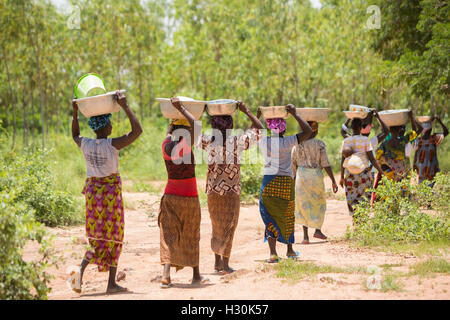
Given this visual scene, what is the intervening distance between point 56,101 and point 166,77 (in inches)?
215

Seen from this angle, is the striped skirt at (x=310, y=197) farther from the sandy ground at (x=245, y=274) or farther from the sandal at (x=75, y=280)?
the sandal at (x=75, y=280)

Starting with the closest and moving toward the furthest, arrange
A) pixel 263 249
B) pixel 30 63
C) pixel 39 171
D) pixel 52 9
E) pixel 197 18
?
1. pixel 263 249
2. pixel 39 171
3. pixel 52 9
4. pixel 30 63
5. pixel 197 18

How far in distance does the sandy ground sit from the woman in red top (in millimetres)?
334

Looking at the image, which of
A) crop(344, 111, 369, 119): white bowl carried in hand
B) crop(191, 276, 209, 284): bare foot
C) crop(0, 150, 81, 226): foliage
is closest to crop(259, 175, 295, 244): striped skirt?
crop(191, 276, 209, 284): bare foot

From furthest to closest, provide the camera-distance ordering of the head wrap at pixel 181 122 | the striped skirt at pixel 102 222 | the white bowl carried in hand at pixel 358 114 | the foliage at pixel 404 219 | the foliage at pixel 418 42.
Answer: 1. the foliage at pixel 418 42
2. the white bowl carried in hand at pixel 358 114
3. the foliage at pixel 404 219
4. the head wrap at pixel 181 122
5. the striped skirt at pixel 102 222

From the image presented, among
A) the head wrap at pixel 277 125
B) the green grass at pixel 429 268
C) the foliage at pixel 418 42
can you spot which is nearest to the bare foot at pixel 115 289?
the head wrap at pixel 277 125

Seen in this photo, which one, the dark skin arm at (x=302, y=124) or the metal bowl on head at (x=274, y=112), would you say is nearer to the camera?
the dark skin arm at (x=302, y=124)

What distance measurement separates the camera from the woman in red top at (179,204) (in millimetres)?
5461

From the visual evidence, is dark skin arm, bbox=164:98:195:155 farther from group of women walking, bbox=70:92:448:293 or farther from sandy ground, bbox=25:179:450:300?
sandy ground, bbox=25:179:450:300

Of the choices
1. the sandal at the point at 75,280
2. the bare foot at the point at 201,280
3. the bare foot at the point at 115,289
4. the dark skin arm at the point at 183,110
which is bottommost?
the bare foot at the point at 201,280

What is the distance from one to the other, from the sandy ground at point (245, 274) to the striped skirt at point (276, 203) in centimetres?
41
